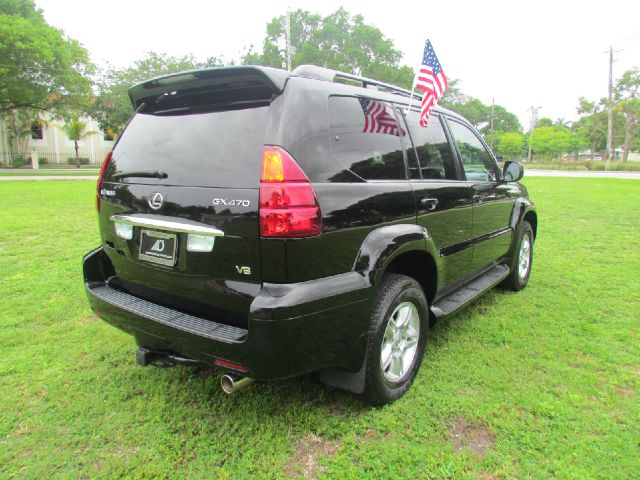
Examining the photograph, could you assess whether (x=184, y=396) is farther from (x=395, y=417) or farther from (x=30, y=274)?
(x=30, y=274)

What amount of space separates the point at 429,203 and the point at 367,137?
26.5 inches

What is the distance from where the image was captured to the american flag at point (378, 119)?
8.53 feet

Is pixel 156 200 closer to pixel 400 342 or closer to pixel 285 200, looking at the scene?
pixel 285 200

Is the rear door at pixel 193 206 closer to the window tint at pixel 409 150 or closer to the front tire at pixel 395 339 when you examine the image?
the front tire at pixel 395 339

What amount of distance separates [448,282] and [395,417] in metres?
1.17

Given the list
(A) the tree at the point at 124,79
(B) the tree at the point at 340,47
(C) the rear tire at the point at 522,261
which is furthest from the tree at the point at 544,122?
(C) the rear tire at the point at 522,261

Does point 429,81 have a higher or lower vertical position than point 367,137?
higher

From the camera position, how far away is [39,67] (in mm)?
24953

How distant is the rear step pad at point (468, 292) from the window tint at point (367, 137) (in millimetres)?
1011

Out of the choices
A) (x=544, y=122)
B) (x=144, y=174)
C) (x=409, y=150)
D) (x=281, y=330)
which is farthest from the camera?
(x=544, y=122)

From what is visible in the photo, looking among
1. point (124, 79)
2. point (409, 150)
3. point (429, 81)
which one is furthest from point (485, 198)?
point (124, 79)

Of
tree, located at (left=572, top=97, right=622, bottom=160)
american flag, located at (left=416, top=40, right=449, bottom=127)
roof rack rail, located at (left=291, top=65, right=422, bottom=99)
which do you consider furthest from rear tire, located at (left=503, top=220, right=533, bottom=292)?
tree, located at (left=572, top=97, right=622, bottom=160)

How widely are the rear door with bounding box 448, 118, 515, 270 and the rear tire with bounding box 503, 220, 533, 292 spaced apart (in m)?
0.33

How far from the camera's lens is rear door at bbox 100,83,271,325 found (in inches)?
81.9
